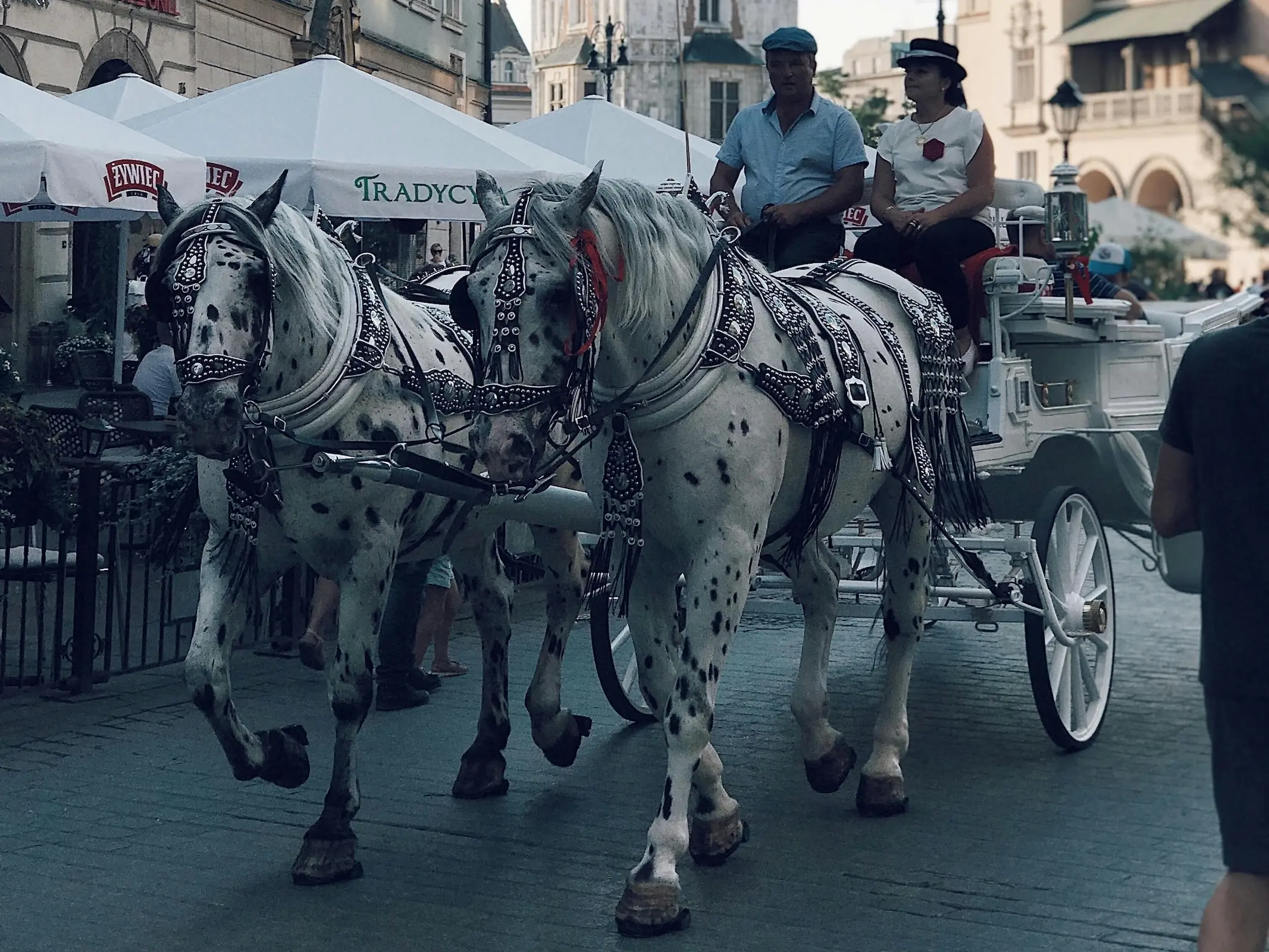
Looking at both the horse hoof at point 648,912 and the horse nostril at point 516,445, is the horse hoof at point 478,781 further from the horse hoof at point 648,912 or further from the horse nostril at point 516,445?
the horse nostril at point 516,445

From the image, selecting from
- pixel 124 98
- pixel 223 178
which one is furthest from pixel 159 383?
pixel 124 98

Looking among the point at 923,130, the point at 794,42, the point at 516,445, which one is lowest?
the point at 516,445

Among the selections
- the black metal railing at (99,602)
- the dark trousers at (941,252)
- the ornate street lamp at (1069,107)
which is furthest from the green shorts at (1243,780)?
the black metal railing at (99,602)

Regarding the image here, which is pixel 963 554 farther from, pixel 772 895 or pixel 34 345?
pixel 34 345

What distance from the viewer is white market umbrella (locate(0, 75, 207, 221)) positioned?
7.99 meters

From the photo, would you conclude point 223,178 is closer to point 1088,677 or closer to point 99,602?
point 99,602

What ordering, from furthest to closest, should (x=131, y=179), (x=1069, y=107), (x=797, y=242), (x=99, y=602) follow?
(x=99, y=602)
(x=131, y=179)
(x=797, y=242)
(x=1069, y=107)

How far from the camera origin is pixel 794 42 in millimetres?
6414

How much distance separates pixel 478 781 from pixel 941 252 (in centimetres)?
278

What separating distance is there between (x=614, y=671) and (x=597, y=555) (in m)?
2.11

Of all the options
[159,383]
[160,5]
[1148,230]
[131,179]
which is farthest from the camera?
[160,5]

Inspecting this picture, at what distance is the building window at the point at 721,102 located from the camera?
87.2 metres

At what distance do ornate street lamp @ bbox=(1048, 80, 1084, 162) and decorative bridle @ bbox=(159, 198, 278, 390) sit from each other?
8.01 feet

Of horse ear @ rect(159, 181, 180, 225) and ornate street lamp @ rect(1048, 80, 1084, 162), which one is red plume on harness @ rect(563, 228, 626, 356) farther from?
ornate street lamp @ rect(1048, 80, 1084, 162)
